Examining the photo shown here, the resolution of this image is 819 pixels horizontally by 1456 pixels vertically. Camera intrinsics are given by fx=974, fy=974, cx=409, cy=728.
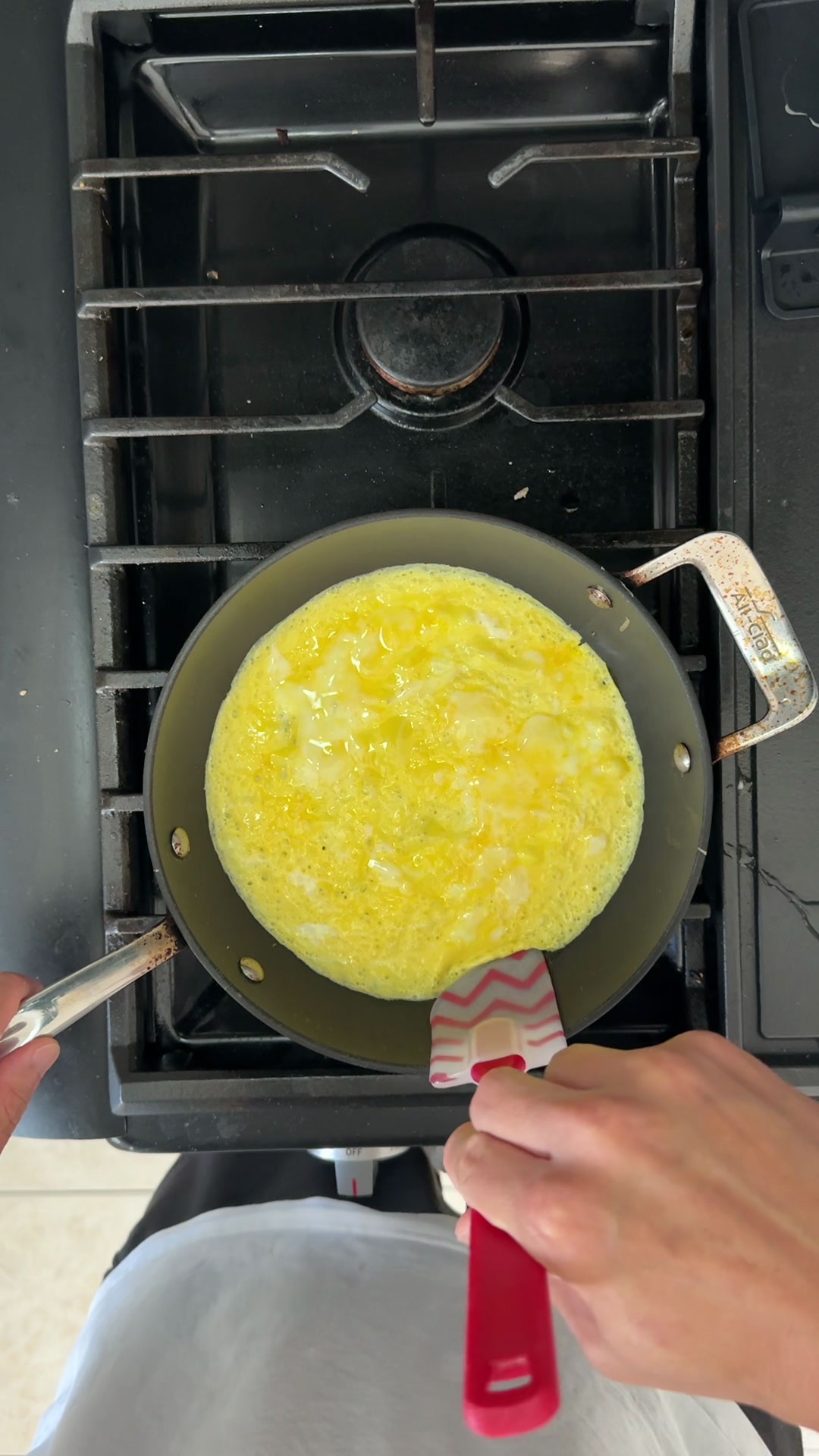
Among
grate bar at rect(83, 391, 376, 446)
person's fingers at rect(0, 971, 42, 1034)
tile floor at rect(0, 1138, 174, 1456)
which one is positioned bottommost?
tile floor at rect(0, 1138, 174, 1456)

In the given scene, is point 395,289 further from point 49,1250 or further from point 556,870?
point 49,1250

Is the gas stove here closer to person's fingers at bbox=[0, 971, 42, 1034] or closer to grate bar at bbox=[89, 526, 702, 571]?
grate bar at bbox=[89, 526, 702, 571]

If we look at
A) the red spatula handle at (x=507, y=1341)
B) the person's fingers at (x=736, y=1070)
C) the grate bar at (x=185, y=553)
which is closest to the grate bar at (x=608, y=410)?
the grate bar at (x=185, y=553)

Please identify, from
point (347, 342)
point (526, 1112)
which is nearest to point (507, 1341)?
point (526, 1112)

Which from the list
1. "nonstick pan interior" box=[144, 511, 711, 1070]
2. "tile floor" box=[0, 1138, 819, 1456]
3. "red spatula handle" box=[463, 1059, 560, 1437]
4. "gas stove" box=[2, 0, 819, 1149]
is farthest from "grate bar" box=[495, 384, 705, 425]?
"tile floor" box=[0, 1138, 819, 1456]

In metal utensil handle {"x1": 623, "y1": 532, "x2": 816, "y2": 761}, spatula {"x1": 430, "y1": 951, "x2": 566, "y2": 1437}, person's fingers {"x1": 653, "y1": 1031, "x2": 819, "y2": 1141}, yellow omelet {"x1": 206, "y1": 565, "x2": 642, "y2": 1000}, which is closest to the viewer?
spatula {"x1": 430, "y1": 951, "x2": 566, "y2": 1437}

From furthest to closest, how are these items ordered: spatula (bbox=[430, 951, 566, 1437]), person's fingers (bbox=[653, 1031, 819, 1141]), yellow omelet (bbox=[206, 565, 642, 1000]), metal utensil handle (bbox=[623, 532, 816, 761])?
1. yellow omelet (bbox=[206, 565, 642, 1000])
2. metal utensil handle (bbox=[623, 532, 816, 761])
3. person's fingers (bbox=[653, 1031, 819, 1141])
4. spatula (bbox=[430, 951, 566, 1437])

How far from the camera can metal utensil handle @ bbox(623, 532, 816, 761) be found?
667 millimetres

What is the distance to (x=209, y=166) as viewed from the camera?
2.38 ft

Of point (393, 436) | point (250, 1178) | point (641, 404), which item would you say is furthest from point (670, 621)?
point (250, 1178)

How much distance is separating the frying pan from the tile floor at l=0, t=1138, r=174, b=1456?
75 centimetres

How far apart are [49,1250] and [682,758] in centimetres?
118

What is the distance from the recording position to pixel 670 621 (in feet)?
2.57

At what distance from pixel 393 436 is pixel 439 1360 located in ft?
2.60
